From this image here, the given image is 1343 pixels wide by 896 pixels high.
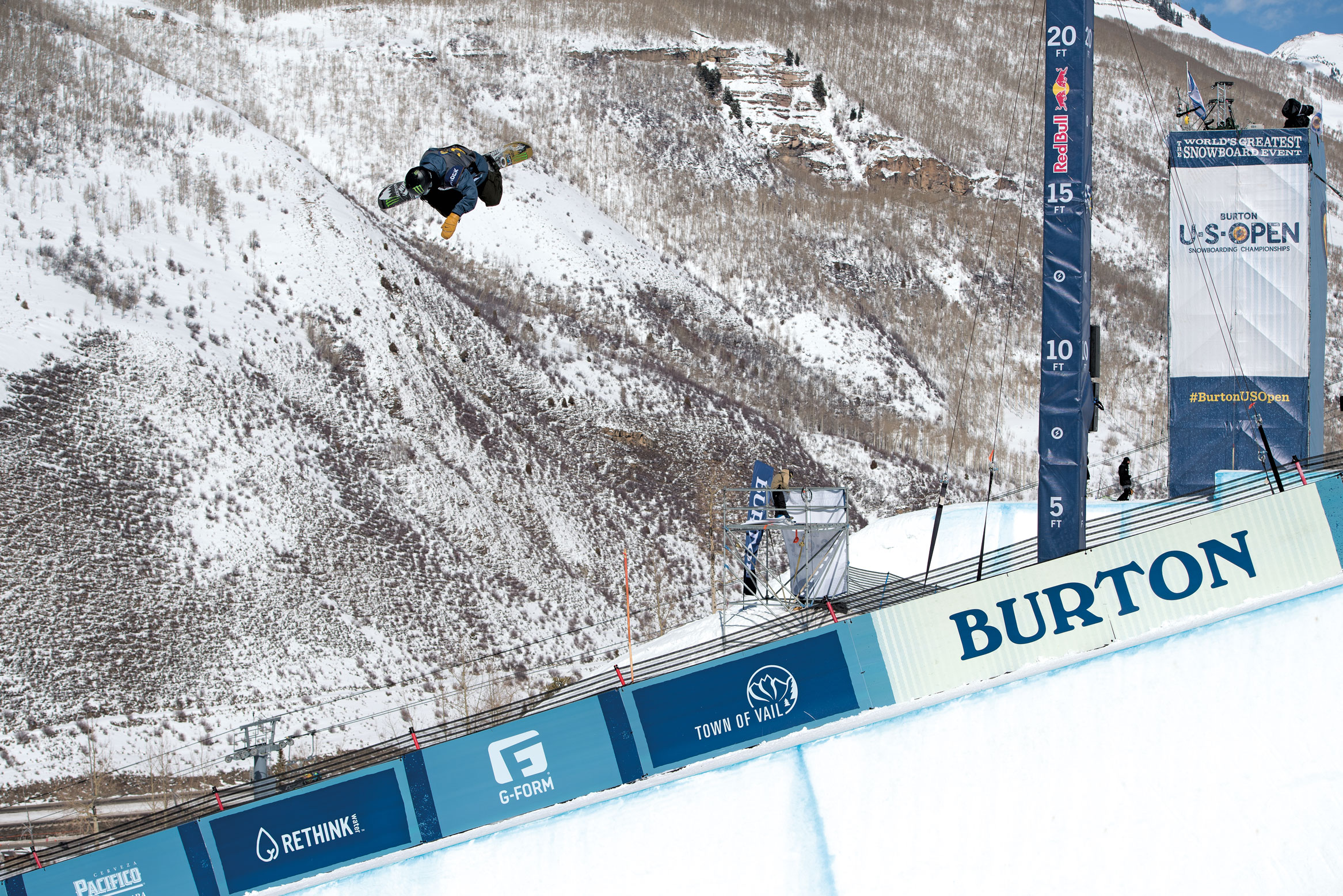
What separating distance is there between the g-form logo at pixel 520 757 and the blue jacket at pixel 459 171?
26.5 feet

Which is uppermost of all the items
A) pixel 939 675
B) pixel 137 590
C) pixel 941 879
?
pixel 137 590

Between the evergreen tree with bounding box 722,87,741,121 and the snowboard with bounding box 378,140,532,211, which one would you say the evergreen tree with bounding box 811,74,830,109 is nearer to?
the evergreen tree with bounding box 722,87,741,121

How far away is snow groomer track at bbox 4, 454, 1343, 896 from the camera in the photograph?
13.2 m

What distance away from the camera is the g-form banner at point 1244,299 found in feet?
82.2

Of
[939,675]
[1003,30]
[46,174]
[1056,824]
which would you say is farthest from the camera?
[1003,30]

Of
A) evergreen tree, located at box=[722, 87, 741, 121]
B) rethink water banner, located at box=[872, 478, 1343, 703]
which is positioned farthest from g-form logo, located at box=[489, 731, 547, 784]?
evergreen tree, located at box=[722, 87, 741, 121]

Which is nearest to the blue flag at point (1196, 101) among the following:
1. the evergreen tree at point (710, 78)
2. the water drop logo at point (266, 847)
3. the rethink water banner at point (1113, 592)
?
the rethink water banner at point (1113, 592)

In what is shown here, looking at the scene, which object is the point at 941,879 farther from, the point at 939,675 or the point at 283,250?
the point at 283,250

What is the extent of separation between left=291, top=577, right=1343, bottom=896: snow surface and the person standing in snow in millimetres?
8973

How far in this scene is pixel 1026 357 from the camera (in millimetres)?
63344

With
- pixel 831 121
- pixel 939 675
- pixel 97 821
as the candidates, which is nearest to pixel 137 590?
pixel 97 821

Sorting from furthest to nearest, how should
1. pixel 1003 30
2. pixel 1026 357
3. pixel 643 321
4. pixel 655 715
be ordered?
pixel 1003 30 < pixel 1026 357 < pixel 643 321 < pixel 655 715

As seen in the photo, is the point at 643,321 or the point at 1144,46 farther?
the point at 1144,46

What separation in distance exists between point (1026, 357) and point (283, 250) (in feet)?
145
